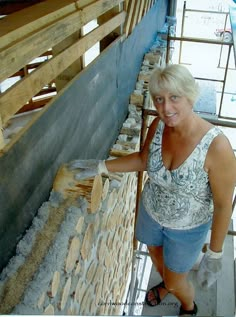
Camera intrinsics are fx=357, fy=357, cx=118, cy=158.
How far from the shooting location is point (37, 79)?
1.37 meters

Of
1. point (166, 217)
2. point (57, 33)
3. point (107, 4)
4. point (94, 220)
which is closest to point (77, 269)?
point (94, 220)

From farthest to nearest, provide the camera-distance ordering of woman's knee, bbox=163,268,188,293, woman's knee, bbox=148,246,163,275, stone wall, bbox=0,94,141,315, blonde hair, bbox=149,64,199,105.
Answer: woman's knee, bbox=148,246,163,275, woman's knee, bbox=163,268,188,293, blonde hair, bbox=149,64,199,105, stone wall, bbox=0,94,141,315

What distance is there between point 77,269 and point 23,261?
1.23 feet

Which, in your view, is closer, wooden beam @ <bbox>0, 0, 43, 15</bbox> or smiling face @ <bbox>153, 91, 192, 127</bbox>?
smiling face @ <bbox>153, 91, 192, 127</bbox>

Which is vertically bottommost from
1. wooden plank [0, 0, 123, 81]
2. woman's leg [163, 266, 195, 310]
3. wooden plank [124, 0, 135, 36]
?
woman's leg [163, 266, 195, 310]

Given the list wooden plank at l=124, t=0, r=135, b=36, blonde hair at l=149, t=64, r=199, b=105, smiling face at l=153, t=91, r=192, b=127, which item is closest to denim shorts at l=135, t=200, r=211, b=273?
smiling face at l=153, t=91, r=192, b=127

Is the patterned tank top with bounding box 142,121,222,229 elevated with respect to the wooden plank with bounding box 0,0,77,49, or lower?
lower

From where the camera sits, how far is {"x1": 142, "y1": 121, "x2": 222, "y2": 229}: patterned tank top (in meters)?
1.67

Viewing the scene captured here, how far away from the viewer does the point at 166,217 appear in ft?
6.41

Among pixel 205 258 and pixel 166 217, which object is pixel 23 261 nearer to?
pixel 166 217

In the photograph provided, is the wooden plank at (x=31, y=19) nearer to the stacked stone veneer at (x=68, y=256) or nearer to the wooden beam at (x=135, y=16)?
the stacked stone veneer at (x=68, y=256)

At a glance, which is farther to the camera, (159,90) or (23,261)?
(159,90)

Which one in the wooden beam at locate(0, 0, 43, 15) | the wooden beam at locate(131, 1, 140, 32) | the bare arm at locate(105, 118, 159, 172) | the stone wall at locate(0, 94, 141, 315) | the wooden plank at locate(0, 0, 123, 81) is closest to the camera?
the wooden plank at locate(0, 0, 123, 81)

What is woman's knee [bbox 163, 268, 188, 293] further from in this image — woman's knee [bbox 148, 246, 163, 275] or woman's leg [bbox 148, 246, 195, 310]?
woman's knee [bbox 148, 246, 163, 275]
